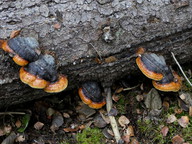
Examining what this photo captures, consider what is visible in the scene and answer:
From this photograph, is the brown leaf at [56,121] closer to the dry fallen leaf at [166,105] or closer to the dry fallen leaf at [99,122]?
the dry fallen leaf at [99,122]

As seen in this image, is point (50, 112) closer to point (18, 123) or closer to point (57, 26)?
point (18, 123)

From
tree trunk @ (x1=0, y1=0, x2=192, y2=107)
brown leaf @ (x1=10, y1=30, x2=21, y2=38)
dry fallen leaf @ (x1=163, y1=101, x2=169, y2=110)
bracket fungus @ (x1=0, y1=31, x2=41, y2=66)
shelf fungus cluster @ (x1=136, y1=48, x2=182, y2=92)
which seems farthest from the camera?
dry fallen leaf @ (x1=163, y1=101, x2=169, y2=110)

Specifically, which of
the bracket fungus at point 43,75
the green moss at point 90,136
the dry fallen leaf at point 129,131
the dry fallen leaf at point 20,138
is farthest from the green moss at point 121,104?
the dry fallen leaf at point 20,138

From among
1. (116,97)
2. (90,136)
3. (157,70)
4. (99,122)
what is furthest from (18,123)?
(157,70)

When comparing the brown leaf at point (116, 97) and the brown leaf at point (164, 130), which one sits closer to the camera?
the brown leaf at point (164, 130)

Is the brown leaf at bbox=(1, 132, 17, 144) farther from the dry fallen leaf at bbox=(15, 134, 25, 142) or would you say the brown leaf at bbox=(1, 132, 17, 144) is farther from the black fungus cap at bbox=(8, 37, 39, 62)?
the black fungus cap at bbox=(8, 37, 39, 62)

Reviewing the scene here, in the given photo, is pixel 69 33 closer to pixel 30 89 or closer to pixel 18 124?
pixel 30 89

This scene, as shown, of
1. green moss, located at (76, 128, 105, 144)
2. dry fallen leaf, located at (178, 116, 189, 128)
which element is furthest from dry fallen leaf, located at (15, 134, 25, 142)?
dry fallen leaf, located at (178, 116, 189, 128)

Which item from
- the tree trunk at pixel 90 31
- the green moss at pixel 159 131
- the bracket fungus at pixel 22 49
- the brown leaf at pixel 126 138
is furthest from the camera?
the brown leaf at pixel 126 138
